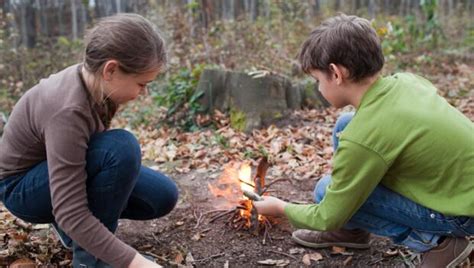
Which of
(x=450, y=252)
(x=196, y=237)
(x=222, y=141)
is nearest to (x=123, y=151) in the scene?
(x=196, y=237)

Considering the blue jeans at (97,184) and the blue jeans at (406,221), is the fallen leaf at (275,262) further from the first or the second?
the blue jeans at (97,184)

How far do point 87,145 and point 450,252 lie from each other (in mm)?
1456

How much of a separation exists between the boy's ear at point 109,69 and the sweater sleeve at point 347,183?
855 millimetres

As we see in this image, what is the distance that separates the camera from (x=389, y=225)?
6.93 feet

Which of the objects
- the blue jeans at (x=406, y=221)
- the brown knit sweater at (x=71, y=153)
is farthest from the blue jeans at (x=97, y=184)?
the blue jeans at (x=406, y=221)

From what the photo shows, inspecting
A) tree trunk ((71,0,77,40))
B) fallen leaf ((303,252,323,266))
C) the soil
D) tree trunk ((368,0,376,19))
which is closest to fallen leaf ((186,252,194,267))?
the soil

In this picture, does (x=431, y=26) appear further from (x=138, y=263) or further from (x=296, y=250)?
(x=138, y=263)

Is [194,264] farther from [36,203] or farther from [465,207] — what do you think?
[465,207]

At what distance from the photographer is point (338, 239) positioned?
2.43 m

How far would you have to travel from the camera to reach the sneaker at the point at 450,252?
2.01 metres

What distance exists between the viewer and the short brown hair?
1921 mm

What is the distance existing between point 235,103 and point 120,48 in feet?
10.9

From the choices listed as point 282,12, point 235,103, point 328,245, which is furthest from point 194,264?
point 282,12

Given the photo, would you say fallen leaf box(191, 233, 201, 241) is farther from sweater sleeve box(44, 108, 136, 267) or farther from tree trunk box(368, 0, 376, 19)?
tree trunk box(368, 0, 376, 19)
